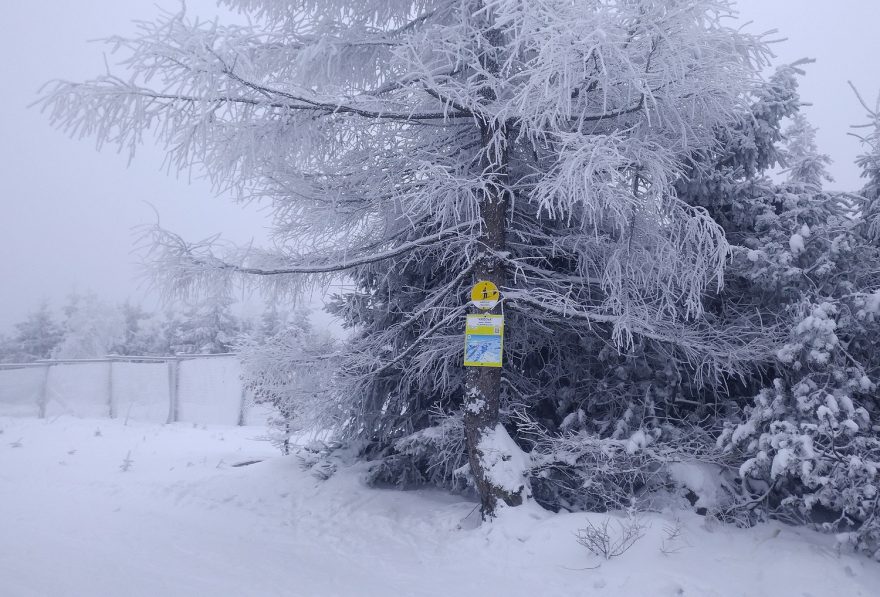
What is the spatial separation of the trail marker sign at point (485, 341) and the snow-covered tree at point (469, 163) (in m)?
0.24

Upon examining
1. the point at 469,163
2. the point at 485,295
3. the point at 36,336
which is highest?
the point at 469,163

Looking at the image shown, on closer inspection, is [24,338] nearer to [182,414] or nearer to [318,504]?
[182,414]

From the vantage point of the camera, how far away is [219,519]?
6.04 m

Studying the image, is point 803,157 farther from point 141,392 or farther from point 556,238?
point 141,392

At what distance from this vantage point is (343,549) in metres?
5.18

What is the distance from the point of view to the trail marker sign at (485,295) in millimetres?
5469

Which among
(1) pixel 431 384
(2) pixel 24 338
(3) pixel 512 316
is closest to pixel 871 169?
(3) pixel 512 316

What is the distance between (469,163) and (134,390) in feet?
48.3

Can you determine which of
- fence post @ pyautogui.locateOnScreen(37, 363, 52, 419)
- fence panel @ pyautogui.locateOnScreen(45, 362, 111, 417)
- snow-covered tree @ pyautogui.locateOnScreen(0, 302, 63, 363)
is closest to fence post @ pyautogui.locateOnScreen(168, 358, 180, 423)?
fence panel @ pyautogui.locateOnScreen(45, 362, 111, 417)

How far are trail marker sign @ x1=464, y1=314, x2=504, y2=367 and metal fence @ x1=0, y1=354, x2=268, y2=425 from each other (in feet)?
37.2

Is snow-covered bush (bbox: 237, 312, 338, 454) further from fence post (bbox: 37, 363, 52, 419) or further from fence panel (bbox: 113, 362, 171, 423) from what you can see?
fence post (bbox: 37, 363, 52, 419)

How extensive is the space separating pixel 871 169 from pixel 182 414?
624 inches

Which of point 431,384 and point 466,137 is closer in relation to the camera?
point 466,137

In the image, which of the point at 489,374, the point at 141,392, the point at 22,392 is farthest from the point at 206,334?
the point at 489,374
